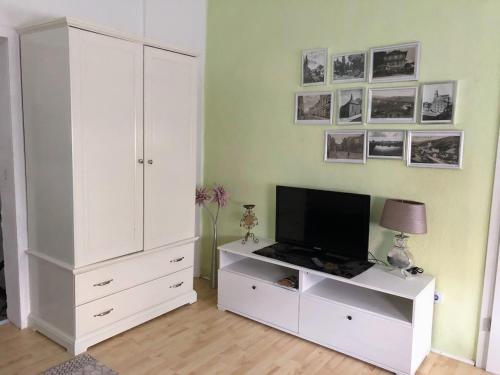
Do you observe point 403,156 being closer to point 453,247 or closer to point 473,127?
point 473,127

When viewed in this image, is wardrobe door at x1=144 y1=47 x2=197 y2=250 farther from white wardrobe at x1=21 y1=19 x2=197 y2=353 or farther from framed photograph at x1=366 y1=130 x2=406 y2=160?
framed photograph at x1=366 y1=130 x2=406 y2=160

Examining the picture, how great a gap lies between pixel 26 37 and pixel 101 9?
0.63m

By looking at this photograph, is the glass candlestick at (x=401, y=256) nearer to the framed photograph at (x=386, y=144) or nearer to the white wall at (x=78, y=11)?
the framed photograph at (x=386, y=144)

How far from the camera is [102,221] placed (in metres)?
2.62

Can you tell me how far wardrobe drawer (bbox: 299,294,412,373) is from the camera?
238 cm

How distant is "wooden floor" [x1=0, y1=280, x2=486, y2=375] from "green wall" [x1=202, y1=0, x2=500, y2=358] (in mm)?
734

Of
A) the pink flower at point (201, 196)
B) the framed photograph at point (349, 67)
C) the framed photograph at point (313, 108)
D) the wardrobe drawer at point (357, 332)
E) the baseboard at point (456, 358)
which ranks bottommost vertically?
the baseboard at point (456, 358)

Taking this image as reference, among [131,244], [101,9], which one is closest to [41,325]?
[131,244]

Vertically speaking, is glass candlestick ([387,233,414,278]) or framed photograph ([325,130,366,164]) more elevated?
framed photograph ([325,130,366,164])

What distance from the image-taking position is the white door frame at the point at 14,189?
264 centimetres

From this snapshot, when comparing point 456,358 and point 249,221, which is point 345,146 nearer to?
point 249,221

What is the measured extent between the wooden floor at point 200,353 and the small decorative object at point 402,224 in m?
0.63

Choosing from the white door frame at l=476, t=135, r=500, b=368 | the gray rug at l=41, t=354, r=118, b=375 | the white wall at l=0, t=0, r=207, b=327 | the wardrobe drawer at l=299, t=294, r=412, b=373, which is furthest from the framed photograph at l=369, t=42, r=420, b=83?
the gray rug at l=41, t=354, r=118, b=375

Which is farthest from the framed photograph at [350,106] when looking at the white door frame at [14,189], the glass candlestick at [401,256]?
the white door frame at [14,189]
